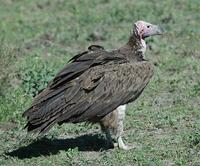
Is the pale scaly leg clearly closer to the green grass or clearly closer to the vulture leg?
the vulture leg

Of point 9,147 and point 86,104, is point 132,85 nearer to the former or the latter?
point 86,104

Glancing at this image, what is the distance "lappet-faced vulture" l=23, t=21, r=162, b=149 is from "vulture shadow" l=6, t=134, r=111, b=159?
0.32 meters

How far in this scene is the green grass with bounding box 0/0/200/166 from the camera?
8.41 meters

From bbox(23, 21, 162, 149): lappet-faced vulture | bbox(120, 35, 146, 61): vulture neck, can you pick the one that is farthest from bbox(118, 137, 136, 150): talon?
bbox(120, 35, 146, 61): vulture neck

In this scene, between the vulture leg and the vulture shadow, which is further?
the vulture shadow

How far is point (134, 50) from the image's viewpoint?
8.85m

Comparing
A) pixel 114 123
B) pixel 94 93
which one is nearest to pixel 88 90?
pixel 94 93

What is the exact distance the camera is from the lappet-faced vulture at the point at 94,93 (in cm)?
812

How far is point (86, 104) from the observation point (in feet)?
26.9

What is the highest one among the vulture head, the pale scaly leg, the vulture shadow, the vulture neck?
the vulture head

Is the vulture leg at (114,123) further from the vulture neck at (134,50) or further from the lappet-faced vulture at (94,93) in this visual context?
the vulture neck at (134,50)

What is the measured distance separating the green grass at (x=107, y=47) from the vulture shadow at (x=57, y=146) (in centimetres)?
1

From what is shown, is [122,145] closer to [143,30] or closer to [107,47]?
[143,30]

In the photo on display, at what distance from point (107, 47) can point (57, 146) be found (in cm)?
449
